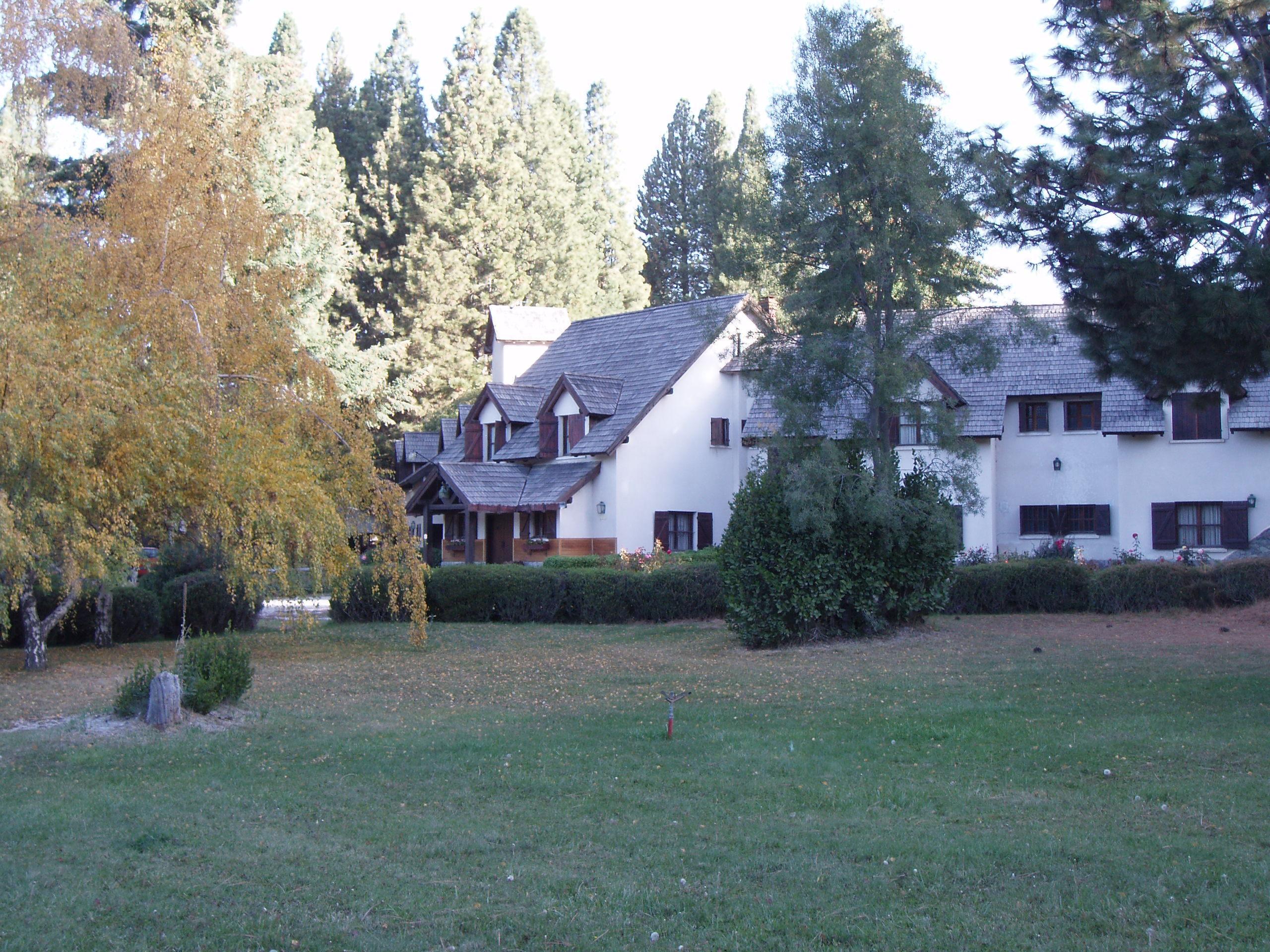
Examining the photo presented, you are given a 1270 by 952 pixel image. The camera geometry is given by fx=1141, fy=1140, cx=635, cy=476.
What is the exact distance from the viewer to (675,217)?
63281 millimetres

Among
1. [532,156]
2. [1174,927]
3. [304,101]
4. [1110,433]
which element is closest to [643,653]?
[1174,927]

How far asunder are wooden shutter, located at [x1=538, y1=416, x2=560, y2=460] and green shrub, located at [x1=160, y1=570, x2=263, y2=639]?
558 inches

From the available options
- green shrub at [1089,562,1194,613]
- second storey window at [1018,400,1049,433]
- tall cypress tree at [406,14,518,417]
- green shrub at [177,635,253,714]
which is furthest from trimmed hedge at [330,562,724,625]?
tall cypress tree at [406,14,518,417]

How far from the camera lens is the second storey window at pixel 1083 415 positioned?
32.2m

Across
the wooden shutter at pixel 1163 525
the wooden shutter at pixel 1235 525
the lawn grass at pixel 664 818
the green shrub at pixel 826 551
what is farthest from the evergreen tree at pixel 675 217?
the lawn grass at pixel 664 818

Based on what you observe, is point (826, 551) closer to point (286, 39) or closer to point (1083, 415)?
point (1083, 415)

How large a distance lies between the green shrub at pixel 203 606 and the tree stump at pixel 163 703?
1132 centimetres

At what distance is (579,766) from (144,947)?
450 cm

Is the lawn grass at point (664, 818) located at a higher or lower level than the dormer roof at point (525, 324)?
lower

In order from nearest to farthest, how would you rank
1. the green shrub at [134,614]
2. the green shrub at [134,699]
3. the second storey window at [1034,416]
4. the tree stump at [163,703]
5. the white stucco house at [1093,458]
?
the tree stump at [163,703], the green shrub at [134,699], the green shrub at [134,614], the white stucco house at [1093,458], the second storey window at [1034,416]

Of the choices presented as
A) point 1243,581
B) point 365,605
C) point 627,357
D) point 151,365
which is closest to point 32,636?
point 151,365

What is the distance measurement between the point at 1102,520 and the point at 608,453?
46.2 feet

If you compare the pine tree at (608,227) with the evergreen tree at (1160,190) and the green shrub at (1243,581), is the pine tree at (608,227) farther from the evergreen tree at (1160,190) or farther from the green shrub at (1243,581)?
the evergreen tree at (1160,190)

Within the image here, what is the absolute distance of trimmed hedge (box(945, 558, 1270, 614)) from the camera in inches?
834
